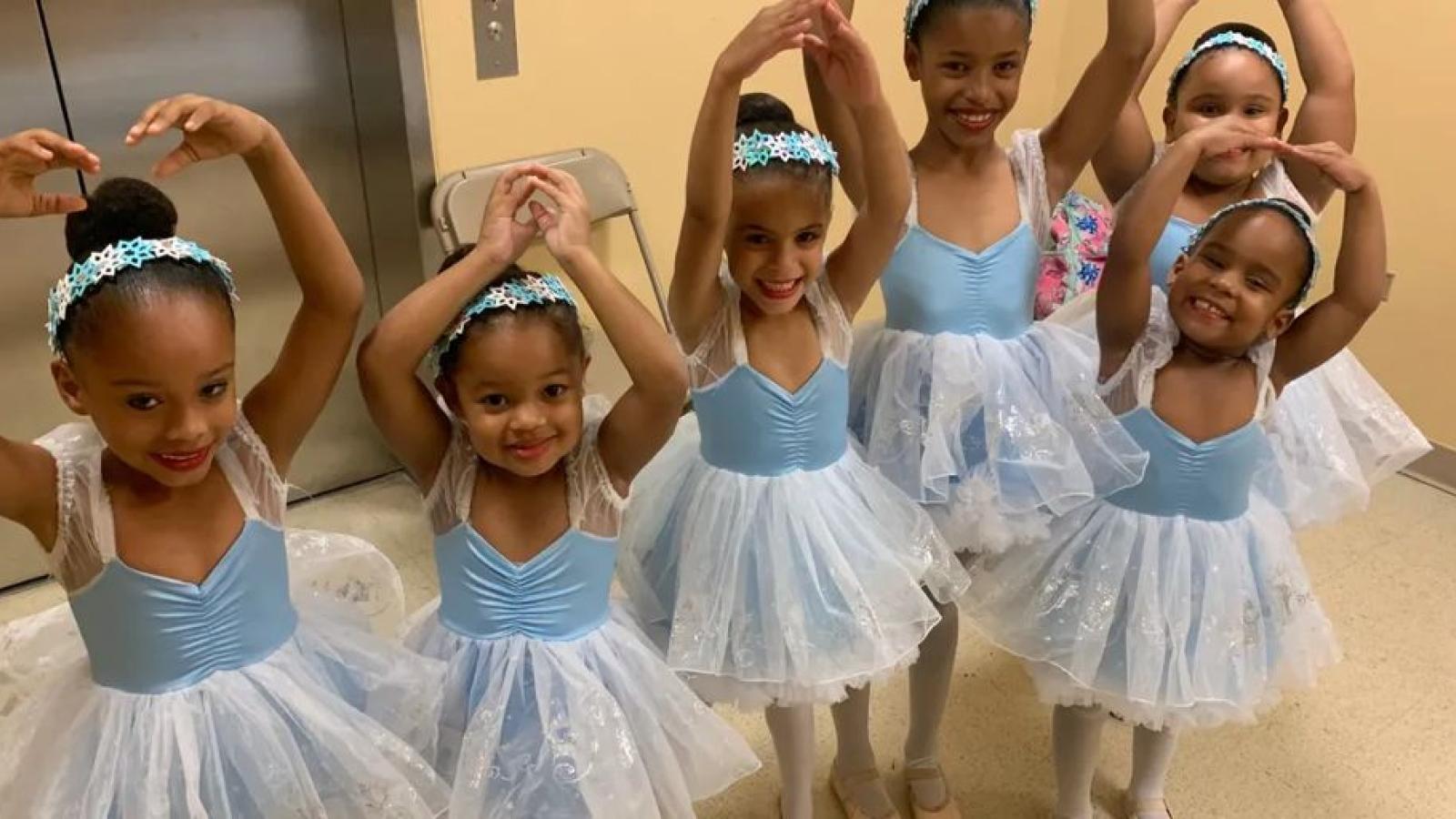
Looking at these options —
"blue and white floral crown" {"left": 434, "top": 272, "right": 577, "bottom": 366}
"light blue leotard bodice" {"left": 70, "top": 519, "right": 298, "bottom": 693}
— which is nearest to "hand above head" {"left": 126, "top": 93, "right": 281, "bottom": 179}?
A: "blue and white floral crown" {"left": 434, "top": 272, "right": 577, "bottom": 366}

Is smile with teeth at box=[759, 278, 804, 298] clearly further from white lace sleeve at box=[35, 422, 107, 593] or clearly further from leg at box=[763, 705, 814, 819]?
white lace sleeve at box=[35, 422, 107, 593]

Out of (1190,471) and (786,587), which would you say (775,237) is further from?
(1190,471)

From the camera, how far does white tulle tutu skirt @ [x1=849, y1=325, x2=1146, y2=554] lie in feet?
5.29

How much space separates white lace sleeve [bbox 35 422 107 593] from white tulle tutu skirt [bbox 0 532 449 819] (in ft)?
0.43

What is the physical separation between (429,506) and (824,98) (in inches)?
28.9

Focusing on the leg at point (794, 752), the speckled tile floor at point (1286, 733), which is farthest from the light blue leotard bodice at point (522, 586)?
the speckled tile floor at point (1286, 733)

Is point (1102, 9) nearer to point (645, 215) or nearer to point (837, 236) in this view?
point (837, 236)

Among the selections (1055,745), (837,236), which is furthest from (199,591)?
(837,236)

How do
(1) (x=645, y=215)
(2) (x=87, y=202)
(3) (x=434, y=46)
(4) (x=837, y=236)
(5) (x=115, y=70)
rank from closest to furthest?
1. (2) (x=87, y=202)
2. (5) (x=115, y=70)
3. (3) (x=434, y=46)
4. (1) (x=645, y=215)
5. (4) (x=837, y=236)

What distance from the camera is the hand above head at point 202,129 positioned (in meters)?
1.05

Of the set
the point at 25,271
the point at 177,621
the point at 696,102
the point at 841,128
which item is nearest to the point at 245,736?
the point at 177,621

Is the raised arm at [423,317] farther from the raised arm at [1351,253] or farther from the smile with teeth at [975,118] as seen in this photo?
the raised arm at [1351,253]

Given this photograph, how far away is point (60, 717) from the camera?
1.24m

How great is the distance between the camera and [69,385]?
45.3 inches
